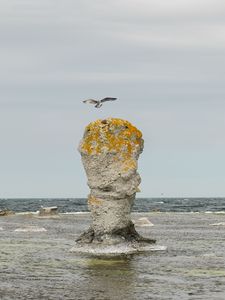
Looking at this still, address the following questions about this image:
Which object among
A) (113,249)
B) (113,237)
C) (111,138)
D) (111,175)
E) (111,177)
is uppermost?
(111,138)

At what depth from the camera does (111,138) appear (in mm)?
45156

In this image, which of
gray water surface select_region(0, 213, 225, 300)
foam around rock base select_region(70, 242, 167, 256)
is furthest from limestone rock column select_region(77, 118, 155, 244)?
gray water surface select_region(0, 213, 225, 300)

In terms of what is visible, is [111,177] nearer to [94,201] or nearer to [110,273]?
[94,201]

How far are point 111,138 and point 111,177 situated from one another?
2.33m

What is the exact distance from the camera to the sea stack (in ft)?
147

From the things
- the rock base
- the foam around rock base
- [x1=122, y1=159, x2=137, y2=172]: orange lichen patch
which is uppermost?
[x1=122, y1=159, x2=137, y2=172]: orange lichen patch

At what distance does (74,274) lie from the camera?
32.2 meters

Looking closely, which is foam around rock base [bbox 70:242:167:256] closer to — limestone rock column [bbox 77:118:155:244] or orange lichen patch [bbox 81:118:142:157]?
limestone rock column [bbox 77:118:155:244]

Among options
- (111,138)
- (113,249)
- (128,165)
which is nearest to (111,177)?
(128,165)

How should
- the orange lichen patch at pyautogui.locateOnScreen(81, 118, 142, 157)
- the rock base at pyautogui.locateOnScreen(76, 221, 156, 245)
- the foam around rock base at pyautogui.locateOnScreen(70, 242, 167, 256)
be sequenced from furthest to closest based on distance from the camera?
the orange lichen patch at pyautogui.locateOnScreen(81, 118, 142, 157) → the rock base at pyautogui.locateOnScreen(76, 221, 156, 245) → the foam around rock base at pyautogui.locateOnScreen(70, 242, 167, 256)

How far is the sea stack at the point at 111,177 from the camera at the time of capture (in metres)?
44.7

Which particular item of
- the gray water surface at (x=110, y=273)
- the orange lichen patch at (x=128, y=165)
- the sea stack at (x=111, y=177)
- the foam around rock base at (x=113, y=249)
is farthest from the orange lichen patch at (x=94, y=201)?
the gray water surface at (x=110, y=273)

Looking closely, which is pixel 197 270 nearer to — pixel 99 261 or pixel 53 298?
pixel 99 261

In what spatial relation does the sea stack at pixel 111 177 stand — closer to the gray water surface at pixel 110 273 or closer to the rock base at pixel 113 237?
the rock base at pixel 113 237
